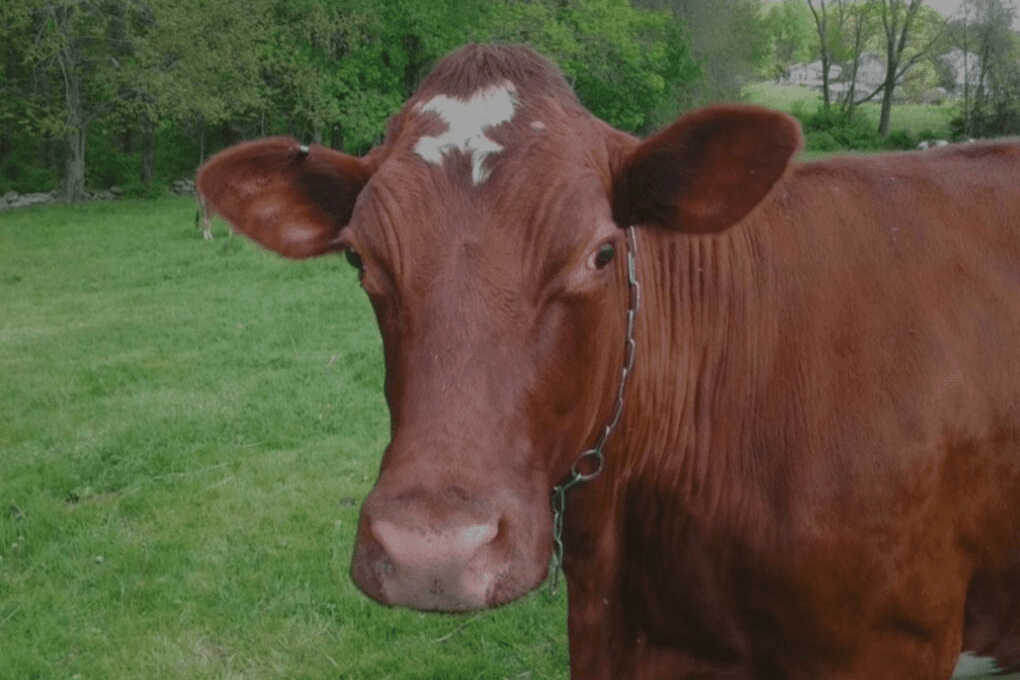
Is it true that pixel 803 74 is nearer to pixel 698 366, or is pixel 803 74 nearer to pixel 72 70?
pixel 72 70

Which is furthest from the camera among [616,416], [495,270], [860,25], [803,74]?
[803,74]

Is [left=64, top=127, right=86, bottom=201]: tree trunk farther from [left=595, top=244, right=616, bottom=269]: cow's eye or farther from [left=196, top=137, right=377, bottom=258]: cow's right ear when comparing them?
[left=595, top=244, right=616, bottom=269]: cow's eye

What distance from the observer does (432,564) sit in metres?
2.12

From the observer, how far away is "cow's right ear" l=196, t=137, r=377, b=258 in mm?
2891

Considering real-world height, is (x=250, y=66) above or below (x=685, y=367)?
below

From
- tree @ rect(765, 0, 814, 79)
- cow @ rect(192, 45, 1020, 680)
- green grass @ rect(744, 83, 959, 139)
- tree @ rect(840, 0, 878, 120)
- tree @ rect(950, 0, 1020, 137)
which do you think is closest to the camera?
cow @ rect(192, 45, 1020, 680)

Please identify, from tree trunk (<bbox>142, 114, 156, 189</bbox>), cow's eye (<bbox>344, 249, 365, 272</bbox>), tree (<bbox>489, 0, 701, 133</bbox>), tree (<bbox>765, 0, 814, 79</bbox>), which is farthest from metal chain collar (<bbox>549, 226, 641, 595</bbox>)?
tree (<bbox>765, 0, 814, 79</bbox>)

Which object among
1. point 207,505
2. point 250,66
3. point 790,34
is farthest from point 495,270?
point 790,34

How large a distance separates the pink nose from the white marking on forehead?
33.3 inches

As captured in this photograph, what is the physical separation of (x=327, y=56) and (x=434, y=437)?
38.3 m

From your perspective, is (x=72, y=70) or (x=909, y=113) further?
(x=909, y=113)

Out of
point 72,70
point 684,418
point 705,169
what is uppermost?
point 705,169

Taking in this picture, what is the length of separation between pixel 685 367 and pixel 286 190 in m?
1.31

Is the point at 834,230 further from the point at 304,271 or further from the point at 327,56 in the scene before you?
the point at 327,56
